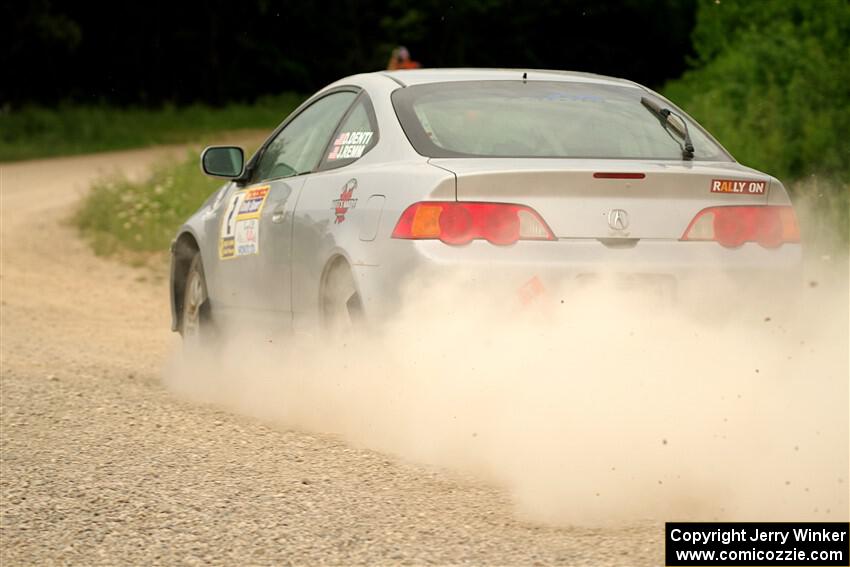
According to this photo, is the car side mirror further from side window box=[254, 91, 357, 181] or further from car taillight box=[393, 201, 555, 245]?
car taillight box=[393, 201, 555, 245]

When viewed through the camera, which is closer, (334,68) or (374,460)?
(374,460)

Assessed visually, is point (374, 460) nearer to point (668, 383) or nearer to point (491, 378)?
point (491, 378)

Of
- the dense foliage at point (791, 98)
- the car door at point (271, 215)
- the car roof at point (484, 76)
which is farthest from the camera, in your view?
the dense foliage at point (791, 98)

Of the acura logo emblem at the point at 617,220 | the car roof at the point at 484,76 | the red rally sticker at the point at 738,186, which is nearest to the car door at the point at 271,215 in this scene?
the car roof at the point at 484,76

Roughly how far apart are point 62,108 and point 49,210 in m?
19.5

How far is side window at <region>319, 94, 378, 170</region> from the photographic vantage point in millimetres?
6820

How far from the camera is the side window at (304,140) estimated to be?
7.41 m

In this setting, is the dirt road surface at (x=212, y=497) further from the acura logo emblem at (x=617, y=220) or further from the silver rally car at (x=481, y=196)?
the acura logo emblem at (x=617, y=220)

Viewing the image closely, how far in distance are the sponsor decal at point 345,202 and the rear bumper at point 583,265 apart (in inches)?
20.5

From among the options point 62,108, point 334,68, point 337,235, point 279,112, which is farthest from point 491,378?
point 334,68

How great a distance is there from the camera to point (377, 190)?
632 cm

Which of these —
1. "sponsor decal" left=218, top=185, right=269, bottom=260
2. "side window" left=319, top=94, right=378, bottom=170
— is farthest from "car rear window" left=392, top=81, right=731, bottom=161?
"sponsor decal" left=218, top=185, right=269, bottom=260

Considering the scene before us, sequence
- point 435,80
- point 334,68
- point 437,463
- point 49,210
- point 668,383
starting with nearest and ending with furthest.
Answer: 1. point 668,383
2. point 437,463
3. point 435,80
4. point 49,210
5. point 334,68

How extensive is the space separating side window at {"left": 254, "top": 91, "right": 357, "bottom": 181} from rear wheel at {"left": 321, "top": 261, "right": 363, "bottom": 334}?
2.73 ft
